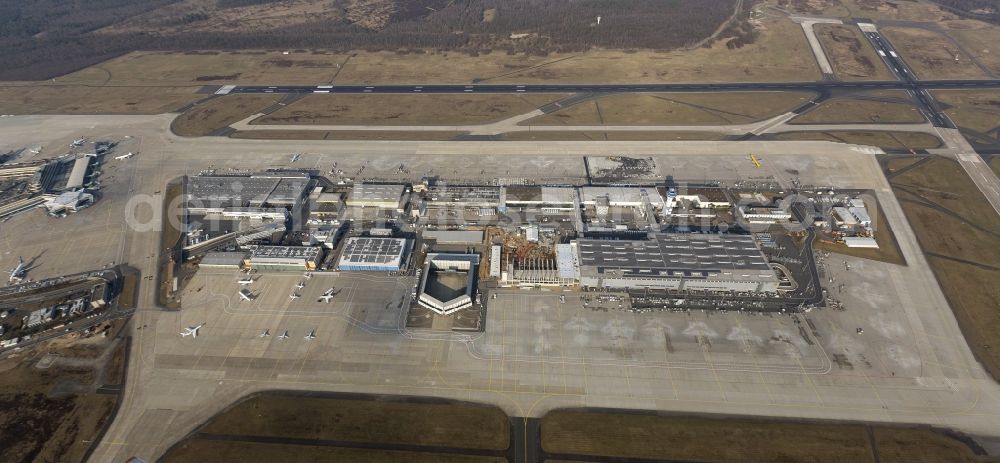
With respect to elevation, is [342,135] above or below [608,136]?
above

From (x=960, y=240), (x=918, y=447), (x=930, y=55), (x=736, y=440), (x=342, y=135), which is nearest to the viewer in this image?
(x=918, y=447)

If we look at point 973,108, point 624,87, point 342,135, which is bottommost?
point 973,108

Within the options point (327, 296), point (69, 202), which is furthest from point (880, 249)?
point (69, 202)

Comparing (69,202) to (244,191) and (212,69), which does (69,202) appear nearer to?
(244,191)

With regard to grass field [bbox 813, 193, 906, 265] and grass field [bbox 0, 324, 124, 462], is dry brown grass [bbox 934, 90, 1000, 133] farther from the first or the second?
grass field [bbox 0, 324, 124, 462]

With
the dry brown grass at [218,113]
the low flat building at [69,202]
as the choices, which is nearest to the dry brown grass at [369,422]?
the low flat building at [69,202]

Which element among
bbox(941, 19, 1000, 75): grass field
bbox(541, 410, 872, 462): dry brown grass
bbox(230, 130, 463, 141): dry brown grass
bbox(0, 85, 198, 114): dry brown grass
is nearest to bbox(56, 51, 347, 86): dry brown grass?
bbox(0, 85, 198, 114): dry brown grass

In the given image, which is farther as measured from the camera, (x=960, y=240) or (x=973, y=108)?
(x=973, y=108)

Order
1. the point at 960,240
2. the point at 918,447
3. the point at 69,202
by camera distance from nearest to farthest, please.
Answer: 1. the point at 918,447
2. the point at 960,240
3. the point at 69,202
